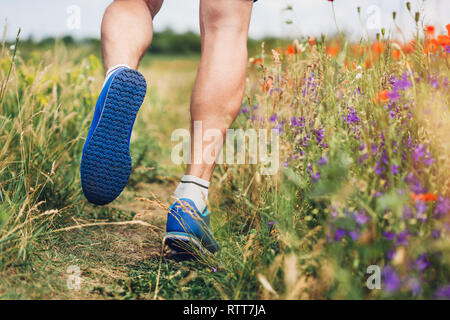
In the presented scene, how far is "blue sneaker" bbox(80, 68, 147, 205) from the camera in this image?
142 cm

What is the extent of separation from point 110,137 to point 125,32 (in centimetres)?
44

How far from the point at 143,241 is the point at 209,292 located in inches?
20.6

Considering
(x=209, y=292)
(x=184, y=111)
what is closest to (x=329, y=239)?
(x=209, y=292)

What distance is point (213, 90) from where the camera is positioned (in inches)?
57.6

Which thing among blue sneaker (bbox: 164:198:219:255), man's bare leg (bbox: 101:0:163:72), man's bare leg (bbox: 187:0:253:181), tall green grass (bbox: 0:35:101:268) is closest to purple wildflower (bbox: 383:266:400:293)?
blue sneaker (bbox: 164:198:219:255)

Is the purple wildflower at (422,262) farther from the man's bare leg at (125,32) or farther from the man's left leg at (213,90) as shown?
the man's bare leg at (125,32)

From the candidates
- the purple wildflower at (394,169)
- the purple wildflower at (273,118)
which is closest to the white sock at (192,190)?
the purple wildflower at (273,118)

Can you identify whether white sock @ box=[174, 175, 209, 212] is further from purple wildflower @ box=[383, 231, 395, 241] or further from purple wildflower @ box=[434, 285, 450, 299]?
purple wildflower @ box=[434, 285, 450, 299]

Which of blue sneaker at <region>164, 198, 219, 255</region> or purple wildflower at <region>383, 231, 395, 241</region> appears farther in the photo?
blue sneaker at <region>164, 198, 219, 255</region>

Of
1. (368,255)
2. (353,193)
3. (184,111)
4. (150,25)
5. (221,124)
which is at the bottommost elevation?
(368,255)
